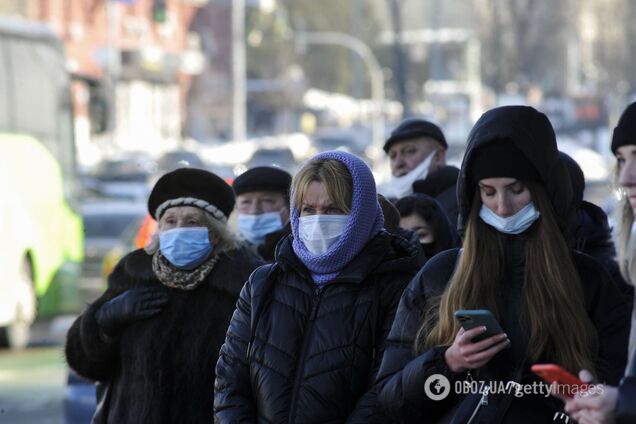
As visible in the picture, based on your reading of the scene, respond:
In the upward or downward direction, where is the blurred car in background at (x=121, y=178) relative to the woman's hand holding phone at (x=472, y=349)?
downward

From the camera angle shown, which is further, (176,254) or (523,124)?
(176,254)

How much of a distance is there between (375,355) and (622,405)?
1297mm

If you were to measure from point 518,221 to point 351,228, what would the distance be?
0.72 metres

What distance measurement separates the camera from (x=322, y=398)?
4617 millimetres

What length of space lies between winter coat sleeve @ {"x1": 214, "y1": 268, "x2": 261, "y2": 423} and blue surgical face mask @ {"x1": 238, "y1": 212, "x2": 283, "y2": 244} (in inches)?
109

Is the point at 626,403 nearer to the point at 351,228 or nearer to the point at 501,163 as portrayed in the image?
the point at 501,163

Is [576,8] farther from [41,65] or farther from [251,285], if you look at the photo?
[251,285]

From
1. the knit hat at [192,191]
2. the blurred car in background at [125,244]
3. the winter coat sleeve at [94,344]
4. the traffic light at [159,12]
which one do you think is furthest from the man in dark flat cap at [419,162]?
the traffic light at [159,12]

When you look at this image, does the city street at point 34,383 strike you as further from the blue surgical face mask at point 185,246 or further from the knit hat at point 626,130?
the knit hat at point 626,130

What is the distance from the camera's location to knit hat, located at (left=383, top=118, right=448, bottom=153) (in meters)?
8.49

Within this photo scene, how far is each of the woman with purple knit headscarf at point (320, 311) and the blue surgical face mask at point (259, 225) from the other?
275 centimetres

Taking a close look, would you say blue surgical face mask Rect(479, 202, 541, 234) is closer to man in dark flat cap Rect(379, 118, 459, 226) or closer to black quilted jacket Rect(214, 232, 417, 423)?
black quilted jacket Rect(214, 232, 417, 423)

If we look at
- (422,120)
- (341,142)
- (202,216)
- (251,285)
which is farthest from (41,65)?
(341,142)

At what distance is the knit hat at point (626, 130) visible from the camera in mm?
4152
